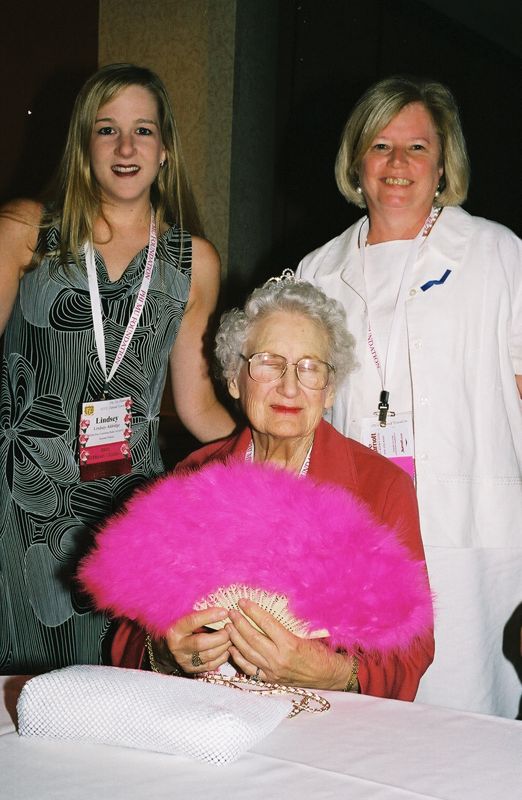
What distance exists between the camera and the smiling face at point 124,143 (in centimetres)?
234

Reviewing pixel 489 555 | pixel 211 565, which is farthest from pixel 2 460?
pixel 489 555

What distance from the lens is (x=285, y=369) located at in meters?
2.01

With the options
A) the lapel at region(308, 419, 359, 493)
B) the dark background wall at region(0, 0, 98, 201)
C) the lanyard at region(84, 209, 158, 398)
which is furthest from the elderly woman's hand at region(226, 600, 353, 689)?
the dark background wall at region(0, 0, 98, 201)

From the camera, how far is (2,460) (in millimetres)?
2273

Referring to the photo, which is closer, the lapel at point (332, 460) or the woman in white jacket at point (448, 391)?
the lapel at point (332, 460)

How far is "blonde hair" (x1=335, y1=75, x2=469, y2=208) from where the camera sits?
2.46 m

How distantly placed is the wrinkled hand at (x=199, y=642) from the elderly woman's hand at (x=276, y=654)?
18mm

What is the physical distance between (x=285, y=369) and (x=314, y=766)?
0.98 m

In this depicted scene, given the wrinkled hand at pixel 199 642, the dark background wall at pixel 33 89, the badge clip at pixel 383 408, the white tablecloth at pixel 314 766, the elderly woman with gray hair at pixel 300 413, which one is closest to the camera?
the white tablecloth at pixel 314 766

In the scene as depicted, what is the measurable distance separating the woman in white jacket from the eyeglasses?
1.36 ft

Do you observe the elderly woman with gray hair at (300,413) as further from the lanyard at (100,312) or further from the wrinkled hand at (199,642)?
the lanyard at (100,312)

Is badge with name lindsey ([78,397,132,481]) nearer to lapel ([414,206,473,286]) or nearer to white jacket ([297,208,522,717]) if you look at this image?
white jacket ([297,208,522,717])

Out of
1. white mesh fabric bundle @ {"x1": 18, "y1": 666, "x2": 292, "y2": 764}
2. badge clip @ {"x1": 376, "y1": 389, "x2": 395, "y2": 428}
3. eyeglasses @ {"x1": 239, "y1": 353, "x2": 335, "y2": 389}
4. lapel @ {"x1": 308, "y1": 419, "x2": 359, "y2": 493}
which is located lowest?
white mesh fabric bundle @ {"x1": 18, "y1": 666, "x2": 292, "y2": 764}

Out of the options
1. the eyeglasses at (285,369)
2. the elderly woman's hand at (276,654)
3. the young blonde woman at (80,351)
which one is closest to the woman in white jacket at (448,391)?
the eyeglasses at (285,369)
